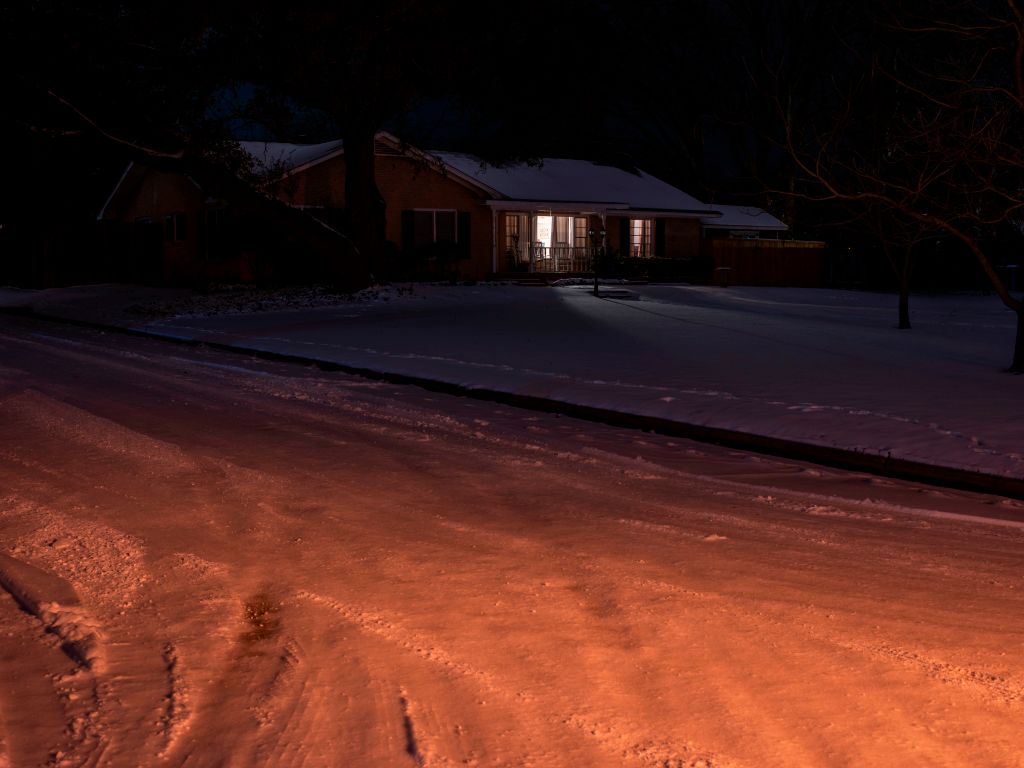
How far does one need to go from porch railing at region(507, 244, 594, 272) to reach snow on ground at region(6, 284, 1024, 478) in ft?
19.1

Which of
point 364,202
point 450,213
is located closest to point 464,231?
point 450,213

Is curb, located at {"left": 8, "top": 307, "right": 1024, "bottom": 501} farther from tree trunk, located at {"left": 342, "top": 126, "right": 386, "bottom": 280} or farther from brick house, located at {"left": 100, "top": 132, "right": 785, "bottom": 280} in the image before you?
brick house, located at {"left": 100, "top": 132, "right": 785, "bottom": 280}

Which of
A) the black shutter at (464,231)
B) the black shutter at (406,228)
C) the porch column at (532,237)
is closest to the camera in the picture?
the black shutter at (406,228)

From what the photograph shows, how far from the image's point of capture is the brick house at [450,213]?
130 feet

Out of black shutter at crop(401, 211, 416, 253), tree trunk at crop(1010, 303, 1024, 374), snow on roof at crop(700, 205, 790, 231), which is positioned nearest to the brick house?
black shutter at crop(401, 211, 416, 253)

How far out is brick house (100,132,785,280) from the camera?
130ft

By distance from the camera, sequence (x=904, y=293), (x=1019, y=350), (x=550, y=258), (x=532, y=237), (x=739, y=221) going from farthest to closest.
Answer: (x=739, y=221) → (x=532, y=237) → (x=550, y=258) → (x=904, y=293) → (x=1019, y=350)

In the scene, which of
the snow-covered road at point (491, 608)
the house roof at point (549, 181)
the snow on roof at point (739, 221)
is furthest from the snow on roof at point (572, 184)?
the snow-covered road at point (491, 608)

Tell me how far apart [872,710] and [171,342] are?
21.4 metres

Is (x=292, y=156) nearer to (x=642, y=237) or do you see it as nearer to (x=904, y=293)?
(x=642, y=237)

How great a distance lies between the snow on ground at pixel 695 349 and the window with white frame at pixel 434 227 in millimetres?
5227

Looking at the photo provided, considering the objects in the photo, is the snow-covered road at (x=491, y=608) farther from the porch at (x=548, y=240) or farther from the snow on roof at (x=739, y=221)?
the snow on roof at (x=739, y=221)

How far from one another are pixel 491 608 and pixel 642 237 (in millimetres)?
41878

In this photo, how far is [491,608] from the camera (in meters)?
6.33
